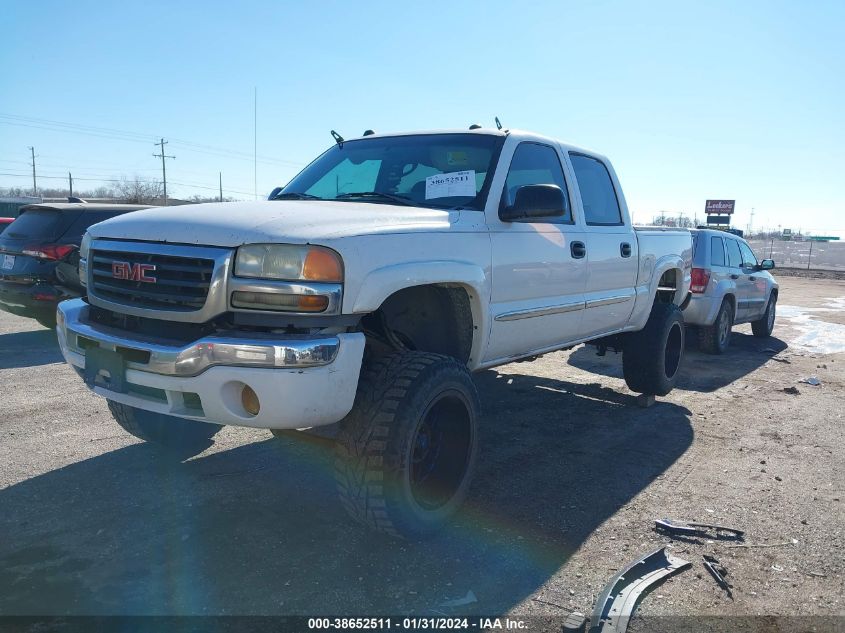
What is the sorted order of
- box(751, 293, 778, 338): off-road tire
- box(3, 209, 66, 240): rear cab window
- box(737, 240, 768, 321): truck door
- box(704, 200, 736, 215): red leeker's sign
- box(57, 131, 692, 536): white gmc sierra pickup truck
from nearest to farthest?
box(57, 131, 692, 536): white gmc sierra pickup truck, box(3, 209, 66, 240): rear cab window, box(737, 240, 768, 321): truck door, box(751, 293, 778, 338): off-road tire, box(704, 200, 736, 215): red leeker's sign

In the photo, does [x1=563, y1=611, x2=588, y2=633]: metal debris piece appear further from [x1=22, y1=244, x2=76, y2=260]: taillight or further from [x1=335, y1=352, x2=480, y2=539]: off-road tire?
[x1=22, y1=244, x2=76, y2=260]: taillight

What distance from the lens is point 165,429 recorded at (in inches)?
161

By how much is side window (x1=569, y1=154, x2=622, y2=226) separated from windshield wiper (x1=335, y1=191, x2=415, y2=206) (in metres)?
1.63

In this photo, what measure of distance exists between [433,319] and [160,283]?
1488mm

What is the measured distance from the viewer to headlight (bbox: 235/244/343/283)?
279 cm

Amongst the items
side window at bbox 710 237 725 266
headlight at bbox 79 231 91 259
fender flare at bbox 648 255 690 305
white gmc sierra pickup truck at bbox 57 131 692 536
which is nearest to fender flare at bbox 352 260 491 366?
white gmc sierra pickup truck at bbox 57 131 692 536

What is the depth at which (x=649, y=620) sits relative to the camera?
267 cm

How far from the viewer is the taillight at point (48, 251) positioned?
7738mm

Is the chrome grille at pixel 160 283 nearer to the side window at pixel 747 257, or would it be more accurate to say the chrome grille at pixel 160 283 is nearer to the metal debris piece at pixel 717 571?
the metal debris piece at pixel 717 571

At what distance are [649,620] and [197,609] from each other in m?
1.79

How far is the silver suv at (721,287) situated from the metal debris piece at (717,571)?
5.42 meters

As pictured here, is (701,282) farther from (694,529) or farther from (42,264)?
(42,264)

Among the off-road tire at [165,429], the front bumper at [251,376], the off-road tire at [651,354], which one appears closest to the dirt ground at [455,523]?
→ the off-road tire at [165,429]

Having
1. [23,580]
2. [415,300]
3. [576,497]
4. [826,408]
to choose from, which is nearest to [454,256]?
[415,300]
